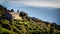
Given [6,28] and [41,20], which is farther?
[41,20]

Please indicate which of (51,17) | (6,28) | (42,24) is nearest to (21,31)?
(6,28)

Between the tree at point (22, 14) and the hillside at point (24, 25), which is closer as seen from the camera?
the hillside at point (24, 25)

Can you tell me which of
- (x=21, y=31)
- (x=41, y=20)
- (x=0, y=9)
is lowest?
(x=21, y=31)

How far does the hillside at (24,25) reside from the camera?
356 centimetres

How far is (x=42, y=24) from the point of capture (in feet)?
12.7

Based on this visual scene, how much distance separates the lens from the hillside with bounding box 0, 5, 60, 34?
356 centimetres

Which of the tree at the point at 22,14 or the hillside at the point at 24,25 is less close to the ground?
the tree at the point at 22,14

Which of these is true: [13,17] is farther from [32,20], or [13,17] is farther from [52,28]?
[52,28]

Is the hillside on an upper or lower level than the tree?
lower

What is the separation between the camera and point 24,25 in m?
3.76

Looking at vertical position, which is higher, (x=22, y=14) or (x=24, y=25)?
(x=22, y=14)

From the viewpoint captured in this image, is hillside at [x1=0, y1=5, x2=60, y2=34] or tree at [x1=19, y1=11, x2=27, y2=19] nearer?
hillside at [x1=0, y1=5, x2=60, y2=34]

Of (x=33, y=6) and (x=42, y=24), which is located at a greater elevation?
(x=33, y=6)

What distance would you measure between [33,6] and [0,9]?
86 cm
